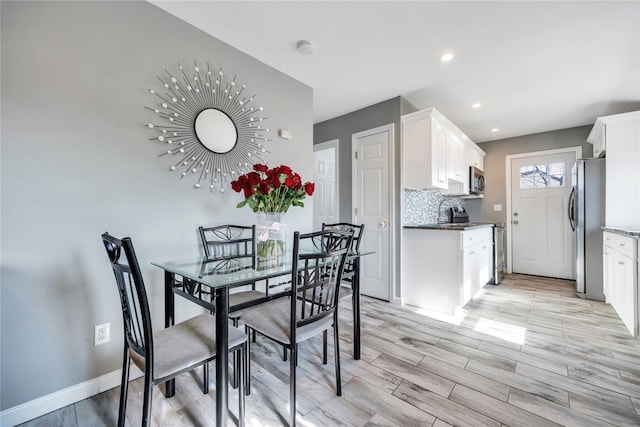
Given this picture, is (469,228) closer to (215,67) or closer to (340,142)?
(340,142)

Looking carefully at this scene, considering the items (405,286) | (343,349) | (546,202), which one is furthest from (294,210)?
(546,202)

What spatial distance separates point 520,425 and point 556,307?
93.1 inches

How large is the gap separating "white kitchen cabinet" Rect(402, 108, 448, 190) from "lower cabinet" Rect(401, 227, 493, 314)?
0.59 metres

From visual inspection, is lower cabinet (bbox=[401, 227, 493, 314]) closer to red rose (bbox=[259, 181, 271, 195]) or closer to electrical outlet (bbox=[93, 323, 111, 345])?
red rose (bbox=[259, 181, 271, 195])

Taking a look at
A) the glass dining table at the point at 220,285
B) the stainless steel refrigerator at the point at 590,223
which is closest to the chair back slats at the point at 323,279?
the glass dining table at the point at 220,285

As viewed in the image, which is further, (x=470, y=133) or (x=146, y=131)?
(x=470, y=133)

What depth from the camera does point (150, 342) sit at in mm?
1048

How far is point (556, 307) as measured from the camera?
298 centimetres

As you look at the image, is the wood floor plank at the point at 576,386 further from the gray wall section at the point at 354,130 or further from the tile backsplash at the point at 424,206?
the tile backsplash at the point at 424,206

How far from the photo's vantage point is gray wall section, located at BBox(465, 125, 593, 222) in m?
4.29

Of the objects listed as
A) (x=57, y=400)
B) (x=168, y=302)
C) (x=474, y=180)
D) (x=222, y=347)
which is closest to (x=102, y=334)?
(x=57, y=400)

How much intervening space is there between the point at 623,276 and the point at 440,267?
4.89ft

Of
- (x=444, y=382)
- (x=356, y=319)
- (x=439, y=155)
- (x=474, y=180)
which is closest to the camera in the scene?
(x=444, y=382)

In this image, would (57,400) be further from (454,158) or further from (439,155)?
(454,158)
